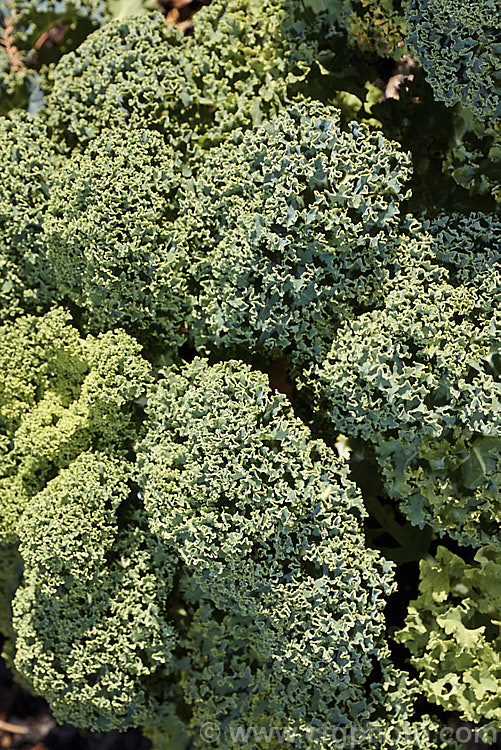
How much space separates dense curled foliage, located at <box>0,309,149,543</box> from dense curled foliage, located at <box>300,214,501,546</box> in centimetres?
37

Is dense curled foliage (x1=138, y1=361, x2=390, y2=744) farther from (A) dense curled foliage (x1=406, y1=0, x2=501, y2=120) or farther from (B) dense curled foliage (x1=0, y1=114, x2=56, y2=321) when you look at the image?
(A) dense curled foliage (x1=406, y1=0, x2=501, y2=120)

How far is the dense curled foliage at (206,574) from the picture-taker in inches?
58.9

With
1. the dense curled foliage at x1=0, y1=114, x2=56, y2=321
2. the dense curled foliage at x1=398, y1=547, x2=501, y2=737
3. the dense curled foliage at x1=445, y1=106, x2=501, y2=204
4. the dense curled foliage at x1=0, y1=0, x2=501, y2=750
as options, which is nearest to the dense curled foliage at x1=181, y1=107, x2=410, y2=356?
the dense curled foliage at x1=0, y1=0, x2=501, y2=750

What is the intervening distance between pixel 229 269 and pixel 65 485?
1.71 feet

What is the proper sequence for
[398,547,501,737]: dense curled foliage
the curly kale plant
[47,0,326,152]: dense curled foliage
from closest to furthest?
1. [398,547,501,737]: dense curled foliage
2. [47,0,326,152]: dense curled foliage
3. the curly kale plant

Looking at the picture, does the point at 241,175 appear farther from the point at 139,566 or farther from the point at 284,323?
the point at 139,566

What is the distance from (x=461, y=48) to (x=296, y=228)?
1.34ft

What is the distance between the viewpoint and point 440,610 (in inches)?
63.0

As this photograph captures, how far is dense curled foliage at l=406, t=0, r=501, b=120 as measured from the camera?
141 centimetres

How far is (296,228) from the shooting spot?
4.94 ft

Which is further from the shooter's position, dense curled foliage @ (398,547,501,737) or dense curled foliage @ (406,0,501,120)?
dense curled foliage @ (398,547,501,737)

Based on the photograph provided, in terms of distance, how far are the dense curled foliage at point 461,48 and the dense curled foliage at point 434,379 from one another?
0.22 metres

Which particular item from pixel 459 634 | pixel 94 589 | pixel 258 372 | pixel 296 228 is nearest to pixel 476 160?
pixel 296 228

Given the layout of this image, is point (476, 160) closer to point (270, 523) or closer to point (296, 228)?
point (296, 228)
